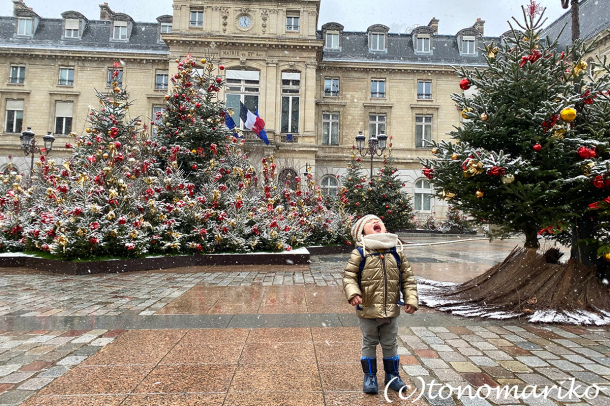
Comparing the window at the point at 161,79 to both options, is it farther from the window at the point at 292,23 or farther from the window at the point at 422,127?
the window at the point at 422,127

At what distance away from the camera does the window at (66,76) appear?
32.2 metres

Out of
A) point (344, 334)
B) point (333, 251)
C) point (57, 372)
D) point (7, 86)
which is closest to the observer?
point (57, 372)

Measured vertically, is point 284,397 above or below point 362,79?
below

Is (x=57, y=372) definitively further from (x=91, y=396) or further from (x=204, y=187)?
(x=204, y=187)

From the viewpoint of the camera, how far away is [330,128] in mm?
32875

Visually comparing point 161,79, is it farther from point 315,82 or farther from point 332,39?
point 332,39

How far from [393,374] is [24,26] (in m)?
41.6

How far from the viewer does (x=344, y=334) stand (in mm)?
4449

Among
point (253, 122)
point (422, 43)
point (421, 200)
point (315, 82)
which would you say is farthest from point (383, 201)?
point (422, 43)

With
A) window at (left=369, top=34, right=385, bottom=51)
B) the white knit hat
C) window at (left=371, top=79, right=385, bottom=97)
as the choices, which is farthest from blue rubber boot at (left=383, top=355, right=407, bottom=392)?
window at (left=369, top=34, right=385, bottom=51)

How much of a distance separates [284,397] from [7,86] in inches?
1533

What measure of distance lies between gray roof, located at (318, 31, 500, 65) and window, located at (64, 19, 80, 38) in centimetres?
2047

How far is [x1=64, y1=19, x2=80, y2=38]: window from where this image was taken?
3338 centimetres

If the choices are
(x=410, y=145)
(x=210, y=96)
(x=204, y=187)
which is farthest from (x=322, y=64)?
(x=204, y=187)
